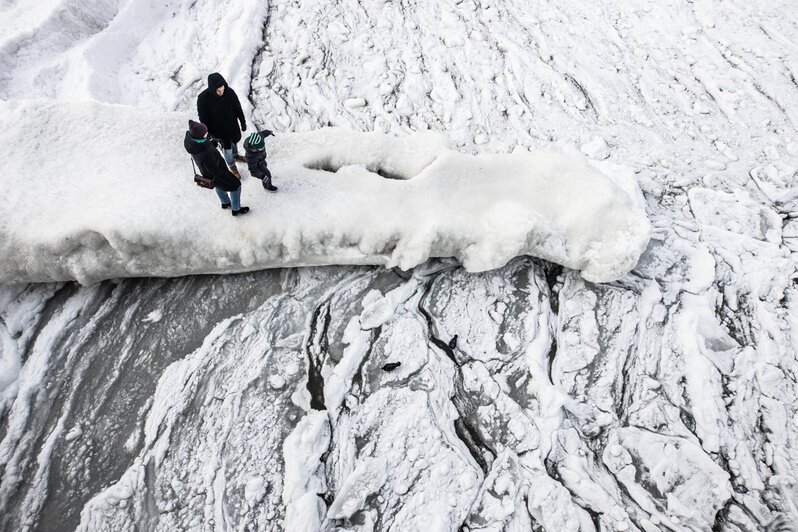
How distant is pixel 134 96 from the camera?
4.85 metres

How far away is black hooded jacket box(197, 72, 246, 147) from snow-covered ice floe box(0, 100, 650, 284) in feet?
1.17

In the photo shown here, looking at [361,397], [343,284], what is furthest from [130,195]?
[361,397]

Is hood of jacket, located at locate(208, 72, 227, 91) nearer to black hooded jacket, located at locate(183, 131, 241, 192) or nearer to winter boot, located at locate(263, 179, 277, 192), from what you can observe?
black hooded jacket, located at locate(183, 131, 241, 192)

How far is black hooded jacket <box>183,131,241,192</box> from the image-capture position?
112 inches

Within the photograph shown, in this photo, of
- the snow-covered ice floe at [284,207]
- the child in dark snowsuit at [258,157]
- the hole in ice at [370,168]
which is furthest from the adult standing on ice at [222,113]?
the hole in ice at [370,168]

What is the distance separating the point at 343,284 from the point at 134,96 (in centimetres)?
346

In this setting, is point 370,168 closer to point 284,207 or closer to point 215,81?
point 284,207

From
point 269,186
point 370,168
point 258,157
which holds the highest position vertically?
point 258,157

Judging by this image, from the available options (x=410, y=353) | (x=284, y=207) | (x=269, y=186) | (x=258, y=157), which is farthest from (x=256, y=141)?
(x=410, y=353)

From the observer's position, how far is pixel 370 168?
13.1ft

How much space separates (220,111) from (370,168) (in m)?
1.34

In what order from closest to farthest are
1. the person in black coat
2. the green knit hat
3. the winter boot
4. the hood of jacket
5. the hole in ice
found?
1. the person in black coat
2. the green knit hat
3. the hood of jacket
4. the winter boot
5. the hole in ice

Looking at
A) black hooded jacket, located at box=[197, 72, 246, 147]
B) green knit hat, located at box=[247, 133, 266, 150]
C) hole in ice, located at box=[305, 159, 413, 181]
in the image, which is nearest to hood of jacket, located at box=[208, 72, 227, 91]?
black hooded jacket, located at box=[197, 72, 246, 147]

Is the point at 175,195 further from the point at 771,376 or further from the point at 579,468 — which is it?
the point at 771,376
